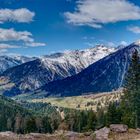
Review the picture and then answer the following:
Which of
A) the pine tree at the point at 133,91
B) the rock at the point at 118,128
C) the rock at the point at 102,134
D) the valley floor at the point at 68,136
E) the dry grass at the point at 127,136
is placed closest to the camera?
the rock at the point at 102,134

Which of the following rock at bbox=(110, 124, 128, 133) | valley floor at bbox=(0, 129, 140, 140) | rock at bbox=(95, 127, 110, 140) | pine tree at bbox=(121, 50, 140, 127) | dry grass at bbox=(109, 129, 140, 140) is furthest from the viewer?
pine tree at bbox=(121, 50, 140, 127)

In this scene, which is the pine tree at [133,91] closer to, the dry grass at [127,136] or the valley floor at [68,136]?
the dry grass at [127,136]

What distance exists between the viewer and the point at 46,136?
51156 mm

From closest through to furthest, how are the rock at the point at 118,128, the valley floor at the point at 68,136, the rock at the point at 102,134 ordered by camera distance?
1. the rock at the point at 102,134
2. the valley floor at the point at 68,136
3. the rock at the point at 118,128

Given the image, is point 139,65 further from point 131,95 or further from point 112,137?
point 112,137

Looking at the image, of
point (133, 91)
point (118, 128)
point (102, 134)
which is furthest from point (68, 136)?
point (133, 91)

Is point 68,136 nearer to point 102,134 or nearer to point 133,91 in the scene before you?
point 102,134

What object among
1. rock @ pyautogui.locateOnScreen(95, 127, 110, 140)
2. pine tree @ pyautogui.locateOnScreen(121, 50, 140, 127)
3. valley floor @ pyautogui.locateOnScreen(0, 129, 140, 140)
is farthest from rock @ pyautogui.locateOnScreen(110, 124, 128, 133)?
pine tree @ pyautogui.locateOnScreen(121, 50, 140, 127)

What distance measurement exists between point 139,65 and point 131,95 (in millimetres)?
9512

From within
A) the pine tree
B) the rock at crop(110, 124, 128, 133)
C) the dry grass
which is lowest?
the dry grass

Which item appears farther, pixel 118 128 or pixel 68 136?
pixel 118 128

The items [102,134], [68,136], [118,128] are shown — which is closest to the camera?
[102,134]

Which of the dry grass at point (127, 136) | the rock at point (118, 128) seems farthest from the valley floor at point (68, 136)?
the rock at point (118, 128)

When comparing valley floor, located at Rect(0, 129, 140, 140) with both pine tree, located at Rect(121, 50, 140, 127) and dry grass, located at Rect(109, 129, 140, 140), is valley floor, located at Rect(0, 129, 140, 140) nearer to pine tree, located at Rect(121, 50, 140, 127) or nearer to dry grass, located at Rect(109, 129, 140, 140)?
dry grass, located at Rect(109, 129, 140, 140)
